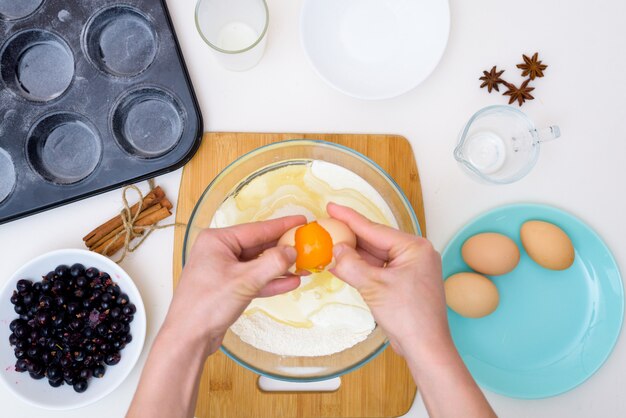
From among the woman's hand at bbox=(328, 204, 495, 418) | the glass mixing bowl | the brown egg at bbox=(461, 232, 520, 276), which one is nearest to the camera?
the woman's hand at bbox=(328, 204, 495, 418)

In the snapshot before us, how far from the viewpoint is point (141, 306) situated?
4.29ft

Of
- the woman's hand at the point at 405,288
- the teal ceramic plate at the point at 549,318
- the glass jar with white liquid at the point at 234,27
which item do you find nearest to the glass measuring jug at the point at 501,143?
the teal ceramic plate at the point at 549,318

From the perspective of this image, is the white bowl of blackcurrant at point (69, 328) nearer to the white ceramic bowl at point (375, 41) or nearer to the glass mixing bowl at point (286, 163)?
the glass mixing bowl at point (286, 163)

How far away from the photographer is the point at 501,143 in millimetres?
1457

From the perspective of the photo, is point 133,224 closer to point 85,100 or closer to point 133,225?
point 133,225

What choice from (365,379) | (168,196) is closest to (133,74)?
(168,196)

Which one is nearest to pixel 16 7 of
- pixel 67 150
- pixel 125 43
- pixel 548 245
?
pixel 125 43

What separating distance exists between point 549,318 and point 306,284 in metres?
0.71

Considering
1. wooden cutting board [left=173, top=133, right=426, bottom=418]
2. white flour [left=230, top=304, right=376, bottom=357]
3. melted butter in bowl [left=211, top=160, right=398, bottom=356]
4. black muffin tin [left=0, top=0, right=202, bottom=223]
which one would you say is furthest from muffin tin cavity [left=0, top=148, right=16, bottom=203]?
white flour [left=230, top=304, right=376, bottom=357]

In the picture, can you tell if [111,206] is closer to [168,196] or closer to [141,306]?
[168,196]

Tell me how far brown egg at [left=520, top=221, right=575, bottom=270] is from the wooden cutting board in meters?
0.29

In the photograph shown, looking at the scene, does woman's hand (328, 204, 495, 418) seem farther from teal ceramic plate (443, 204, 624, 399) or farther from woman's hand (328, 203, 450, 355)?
teal ceramic plate (443, 204, 624, 399)

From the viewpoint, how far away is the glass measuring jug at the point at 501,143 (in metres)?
1.40

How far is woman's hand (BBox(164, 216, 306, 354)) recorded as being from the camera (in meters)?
0.98
